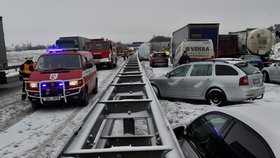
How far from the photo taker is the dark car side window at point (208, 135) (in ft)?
9.58

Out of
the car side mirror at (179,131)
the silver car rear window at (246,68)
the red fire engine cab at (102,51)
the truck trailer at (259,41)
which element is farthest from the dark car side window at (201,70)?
the red fire engine cab at (102,51)

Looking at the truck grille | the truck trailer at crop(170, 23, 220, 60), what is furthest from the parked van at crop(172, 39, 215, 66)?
the truck grille

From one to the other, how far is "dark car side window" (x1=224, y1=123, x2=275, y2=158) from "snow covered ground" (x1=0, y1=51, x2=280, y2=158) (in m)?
1.44

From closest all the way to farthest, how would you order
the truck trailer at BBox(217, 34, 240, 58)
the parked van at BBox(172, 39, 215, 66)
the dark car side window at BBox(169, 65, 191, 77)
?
1. the dark car side window at BBox(169, 65, 191, 77)
2. the parked van at BBox(172, 39, 215, 66)
3. the truck trailer at BBox(217, 34, 240, 58)

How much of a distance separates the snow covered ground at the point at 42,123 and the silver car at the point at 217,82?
1.47 feet

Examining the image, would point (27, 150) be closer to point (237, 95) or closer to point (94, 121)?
point (94, 121)

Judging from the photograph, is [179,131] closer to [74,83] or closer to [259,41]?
[74,83]

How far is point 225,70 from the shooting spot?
30.9ft

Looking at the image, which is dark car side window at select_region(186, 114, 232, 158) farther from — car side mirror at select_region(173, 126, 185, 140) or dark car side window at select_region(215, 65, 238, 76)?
dark car side window at select_region(215, 65, 238, 76)

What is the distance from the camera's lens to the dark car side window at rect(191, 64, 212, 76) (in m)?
9.81

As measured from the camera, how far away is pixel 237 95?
9.05 meters

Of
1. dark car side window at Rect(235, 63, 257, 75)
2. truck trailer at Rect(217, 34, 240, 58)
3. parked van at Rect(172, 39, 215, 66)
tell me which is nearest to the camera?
dark car side window at Rect(235, 63, 257, 75)

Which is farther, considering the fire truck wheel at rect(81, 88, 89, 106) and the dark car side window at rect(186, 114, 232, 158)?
the fire truck wheel at rect(81, 88, 89, 106)

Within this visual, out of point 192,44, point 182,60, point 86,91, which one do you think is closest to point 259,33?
point 192,44
